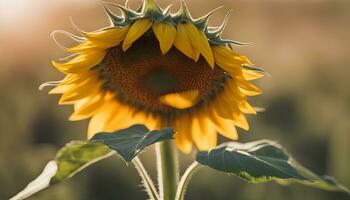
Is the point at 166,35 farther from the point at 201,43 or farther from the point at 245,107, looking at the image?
the point at 245,107

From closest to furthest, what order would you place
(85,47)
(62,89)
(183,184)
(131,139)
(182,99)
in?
(131,139) < (183,184) < (85,47) < (62,89) < (182,99)

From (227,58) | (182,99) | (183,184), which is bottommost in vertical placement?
(183,184)

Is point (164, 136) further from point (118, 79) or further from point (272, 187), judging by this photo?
point (272, 187)

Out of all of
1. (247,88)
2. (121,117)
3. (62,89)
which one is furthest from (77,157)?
(247,88)

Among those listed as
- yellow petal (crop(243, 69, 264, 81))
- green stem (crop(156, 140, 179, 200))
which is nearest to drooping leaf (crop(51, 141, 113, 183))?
green stem (crop(156, 140, 179, 200))

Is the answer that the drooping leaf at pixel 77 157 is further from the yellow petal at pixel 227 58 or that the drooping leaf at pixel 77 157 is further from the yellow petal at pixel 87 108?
the yellow petal at pixel 227 58

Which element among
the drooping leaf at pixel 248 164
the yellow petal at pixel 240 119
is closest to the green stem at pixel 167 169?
the drooping leaf at pixel 248 164

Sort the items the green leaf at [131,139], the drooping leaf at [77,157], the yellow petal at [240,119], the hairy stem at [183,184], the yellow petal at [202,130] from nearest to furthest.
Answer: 1. the green leaf at [131,139]
2. the hairy stem at [183,184]
3. the drooping leaf at [77,157]
4. the yellow petal at [240,119]
5. the yellow petal at [202,130]

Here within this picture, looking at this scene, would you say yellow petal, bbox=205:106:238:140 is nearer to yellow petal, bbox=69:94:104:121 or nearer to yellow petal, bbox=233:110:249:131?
yellow petal, bbox=233:110:249:131
